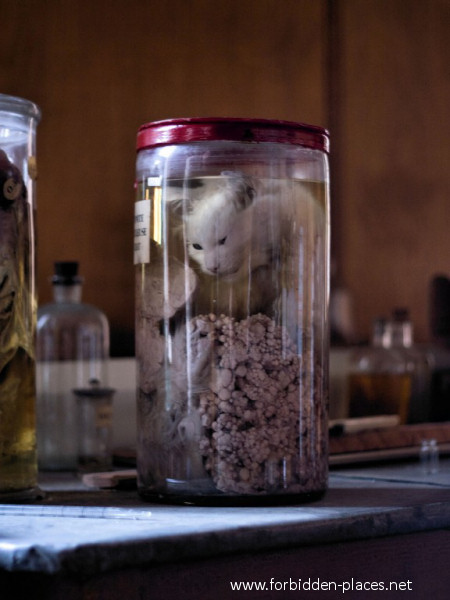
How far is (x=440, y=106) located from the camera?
2.16 meters

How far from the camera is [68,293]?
124 centimetres

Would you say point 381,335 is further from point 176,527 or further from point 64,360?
point 176,527

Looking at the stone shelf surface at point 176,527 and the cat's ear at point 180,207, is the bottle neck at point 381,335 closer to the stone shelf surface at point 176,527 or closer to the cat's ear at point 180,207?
the stone shelf surface at point 176,527

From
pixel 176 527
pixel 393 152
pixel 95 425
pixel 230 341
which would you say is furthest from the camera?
pixel 393 152

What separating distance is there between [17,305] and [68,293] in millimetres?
376

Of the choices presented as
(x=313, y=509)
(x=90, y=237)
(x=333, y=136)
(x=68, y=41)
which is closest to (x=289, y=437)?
(x=313, y=509)

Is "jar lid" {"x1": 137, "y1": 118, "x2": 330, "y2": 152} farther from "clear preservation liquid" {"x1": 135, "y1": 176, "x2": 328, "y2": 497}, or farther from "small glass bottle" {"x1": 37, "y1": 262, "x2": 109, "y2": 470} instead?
"small glass bottle" {"x1": 37, "y1": 262, "x2": 109, "y2": 470}

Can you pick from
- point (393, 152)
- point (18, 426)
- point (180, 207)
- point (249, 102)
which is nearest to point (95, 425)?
point (18, 426)

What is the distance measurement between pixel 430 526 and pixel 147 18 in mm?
1028

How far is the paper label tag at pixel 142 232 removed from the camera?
871 mm

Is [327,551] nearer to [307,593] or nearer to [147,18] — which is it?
[307,593]

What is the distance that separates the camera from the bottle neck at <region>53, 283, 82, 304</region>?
4.07ft

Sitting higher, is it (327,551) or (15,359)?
(15,359)

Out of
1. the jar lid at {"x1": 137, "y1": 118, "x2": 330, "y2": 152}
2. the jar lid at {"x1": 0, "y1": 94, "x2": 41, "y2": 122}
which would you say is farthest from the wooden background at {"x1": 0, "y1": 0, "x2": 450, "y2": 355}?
the jar lid at {"x1": 137, "y1": 118, "x2": 330, "y2": 152}
